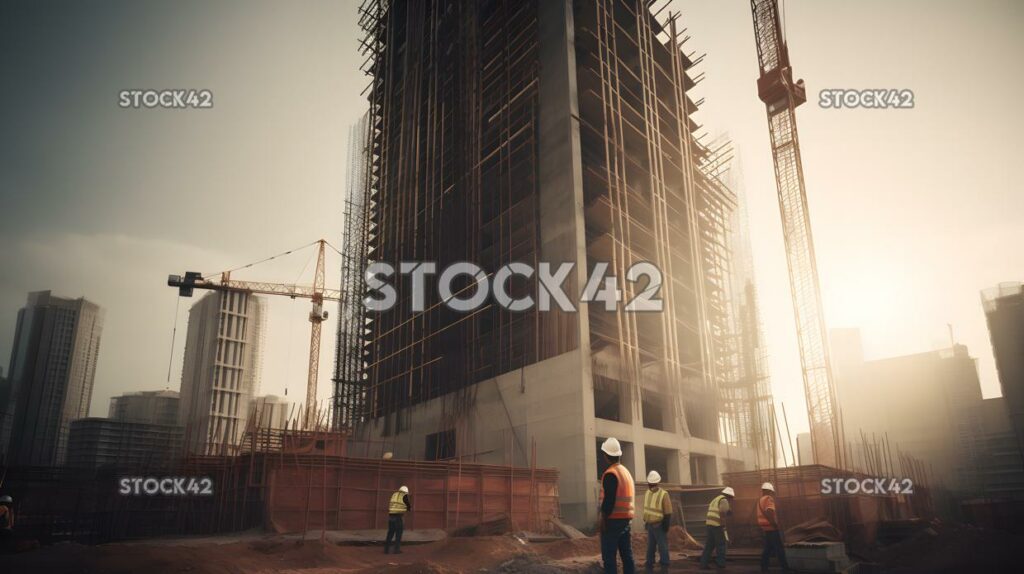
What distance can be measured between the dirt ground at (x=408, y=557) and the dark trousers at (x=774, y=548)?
0.39 meters

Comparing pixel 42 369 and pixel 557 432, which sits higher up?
pixel 42 369

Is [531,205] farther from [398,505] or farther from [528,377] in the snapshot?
[398,505]

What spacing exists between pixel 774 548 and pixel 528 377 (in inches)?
616

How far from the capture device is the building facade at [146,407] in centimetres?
7891

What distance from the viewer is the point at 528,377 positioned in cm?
2620

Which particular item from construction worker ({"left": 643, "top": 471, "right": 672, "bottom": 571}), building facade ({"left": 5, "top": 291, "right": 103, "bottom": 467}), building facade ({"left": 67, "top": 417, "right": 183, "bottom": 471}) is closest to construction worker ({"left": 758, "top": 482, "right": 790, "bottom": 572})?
construction worker ({"left": 643, "top": 471, "right": 672, "bottom": 571})

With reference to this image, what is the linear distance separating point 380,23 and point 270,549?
40.7 m

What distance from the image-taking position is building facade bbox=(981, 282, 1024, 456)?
50.0 metres

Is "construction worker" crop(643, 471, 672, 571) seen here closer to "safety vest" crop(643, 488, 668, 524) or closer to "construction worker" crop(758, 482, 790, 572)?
"safety vest" crop(643, 488, 668, 524)

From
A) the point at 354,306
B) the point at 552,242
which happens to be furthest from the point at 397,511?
the point at 354,306

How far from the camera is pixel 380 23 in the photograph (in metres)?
44.9

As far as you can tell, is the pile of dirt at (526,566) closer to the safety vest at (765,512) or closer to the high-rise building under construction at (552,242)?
the safety vest at (765,512)

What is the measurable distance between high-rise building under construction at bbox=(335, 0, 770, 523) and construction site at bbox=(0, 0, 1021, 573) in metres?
0.16

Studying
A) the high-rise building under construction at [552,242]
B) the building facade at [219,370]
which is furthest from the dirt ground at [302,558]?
the building facade at [219,370]
